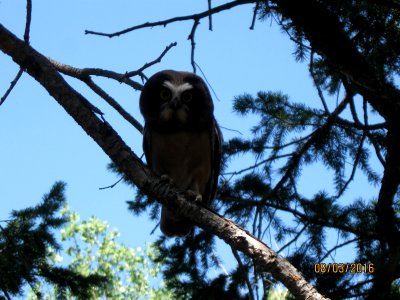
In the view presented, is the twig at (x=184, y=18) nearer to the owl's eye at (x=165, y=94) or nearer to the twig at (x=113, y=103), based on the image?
the twig at (x=113, y=103)

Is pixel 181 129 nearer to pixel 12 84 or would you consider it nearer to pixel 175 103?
pixel 175 103

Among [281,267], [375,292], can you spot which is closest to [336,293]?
[375,292]

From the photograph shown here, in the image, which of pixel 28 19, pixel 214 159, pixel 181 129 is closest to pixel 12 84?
pixel 28 19

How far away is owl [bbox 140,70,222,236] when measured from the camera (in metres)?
4.35

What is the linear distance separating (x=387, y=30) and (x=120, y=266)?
16.9 metres

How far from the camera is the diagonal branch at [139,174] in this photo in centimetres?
242

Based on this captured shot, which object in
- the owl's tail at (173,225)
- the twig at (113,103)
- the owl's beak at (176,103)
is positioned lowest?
the owl's tail at (173,225)

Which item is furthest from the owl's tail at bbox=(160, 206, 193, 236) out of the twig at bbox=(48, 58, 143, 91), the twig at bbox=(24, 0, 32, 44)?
the twig at bbox=(24, 0, 32, 44)

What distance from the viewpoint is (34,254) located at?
4.32m

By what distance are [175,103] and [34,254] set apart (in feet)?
5.30
